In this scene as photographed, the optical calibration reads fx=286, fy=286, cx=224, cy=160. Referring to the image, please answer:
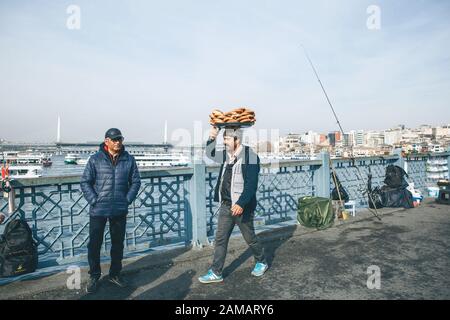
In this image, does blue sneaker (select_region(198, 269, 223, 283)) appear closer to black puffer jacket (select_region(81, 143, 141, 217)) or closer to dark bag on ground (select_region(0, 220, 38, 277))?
black puffer jacket (select_region(81, 143, 141, 217))

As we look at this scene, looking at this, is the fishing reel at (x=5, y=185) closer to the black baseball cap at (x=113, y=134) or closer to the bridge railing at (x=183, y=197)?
the bridge railing at (x=183, y=197)

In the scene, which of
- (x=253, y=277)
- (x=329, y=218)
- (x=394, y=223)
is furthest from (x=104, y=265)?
(x=394, y=223)

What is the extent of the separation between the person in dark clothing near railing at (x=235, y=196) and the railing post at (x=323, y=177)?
392 cm

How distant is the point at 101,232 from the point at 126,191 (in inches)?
23.1

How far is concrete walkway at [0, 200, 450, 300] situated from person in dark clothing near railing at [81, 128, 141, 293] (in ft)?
1.02

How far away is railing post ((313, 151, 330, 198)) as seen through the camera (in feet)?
23.9

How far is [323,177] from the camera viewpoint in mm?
7285

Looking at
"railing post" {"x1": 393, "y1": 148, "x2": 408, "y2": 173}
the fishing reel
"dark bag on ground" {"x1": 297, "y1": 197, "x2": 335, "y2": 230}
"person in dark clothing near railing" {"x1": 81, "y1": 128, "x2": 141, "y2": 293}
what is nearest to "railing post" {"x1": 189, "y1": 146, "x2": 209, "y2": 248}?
"person in dark clothing near railing" {"x1": 81, "y1": 128, "x2": 141, "y2": 293}

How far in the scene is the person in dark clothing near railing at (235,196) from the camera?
12.2 feet

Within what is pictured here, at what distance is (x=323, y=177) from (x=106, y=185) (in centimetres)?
544

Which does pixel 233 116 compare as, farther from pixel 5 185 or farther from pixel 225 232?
pixel 5 185

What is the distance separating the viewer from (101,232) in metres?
3.62

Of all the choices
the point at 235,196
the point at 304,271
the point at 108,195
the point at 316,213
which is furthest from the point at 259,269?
the point at 316,213
